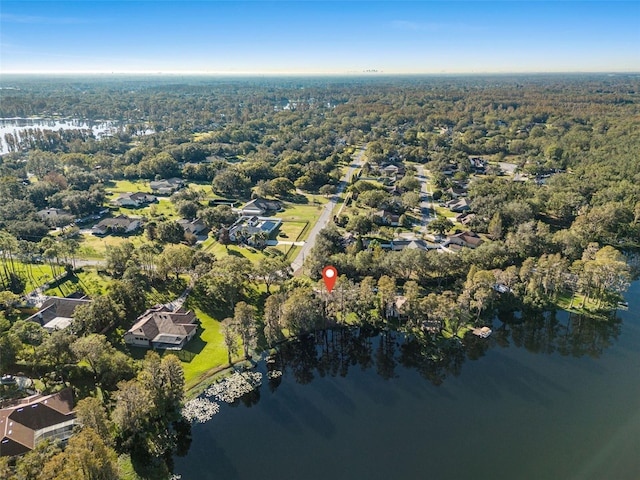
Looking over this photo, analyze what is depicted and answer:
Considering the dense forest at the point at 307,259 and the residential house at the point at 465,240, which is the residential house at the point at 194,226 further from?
the residential house at the point at 465,240

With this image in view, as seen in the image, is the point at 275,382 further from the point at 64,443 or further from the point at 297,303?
the point at 64,443

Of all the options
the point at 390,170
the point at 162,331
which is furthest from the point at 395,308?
the point at 390,170

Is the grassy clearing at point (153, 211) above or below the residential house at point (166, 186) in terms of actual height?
below

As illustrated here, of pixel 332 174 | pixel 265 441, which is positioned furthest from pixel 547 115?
pixel 265 441

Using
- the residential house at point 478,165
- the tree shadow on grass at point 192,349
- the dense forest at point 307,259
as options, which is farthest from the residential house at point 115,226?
the residential house at point 478,165

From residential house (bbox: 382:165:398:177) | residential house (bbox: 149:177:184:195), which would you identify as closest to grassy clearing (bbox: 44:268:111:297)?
residential house (bbox: 149:177:184:195)

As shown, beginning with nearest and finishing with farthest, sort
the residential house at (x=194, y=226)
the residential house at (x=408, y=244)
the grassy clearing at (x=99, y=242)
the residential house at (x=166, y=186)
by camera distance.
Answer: the residential house at (x=408, y=244) → the grassy clearing at (x=99, y=242) → the residential house at (x=194, y=226) → the residential house at (x=166, y=186)

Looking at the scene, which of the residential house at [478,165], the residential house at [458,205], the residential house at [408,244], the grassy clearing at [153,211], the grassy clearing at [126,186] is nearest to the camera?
the residential house at [408,244]

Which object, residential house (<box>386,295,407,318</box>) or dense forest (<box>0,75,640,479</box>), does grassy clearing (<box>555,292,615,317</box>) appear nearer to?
dense forest (<box>0,75,640,479</box>)
